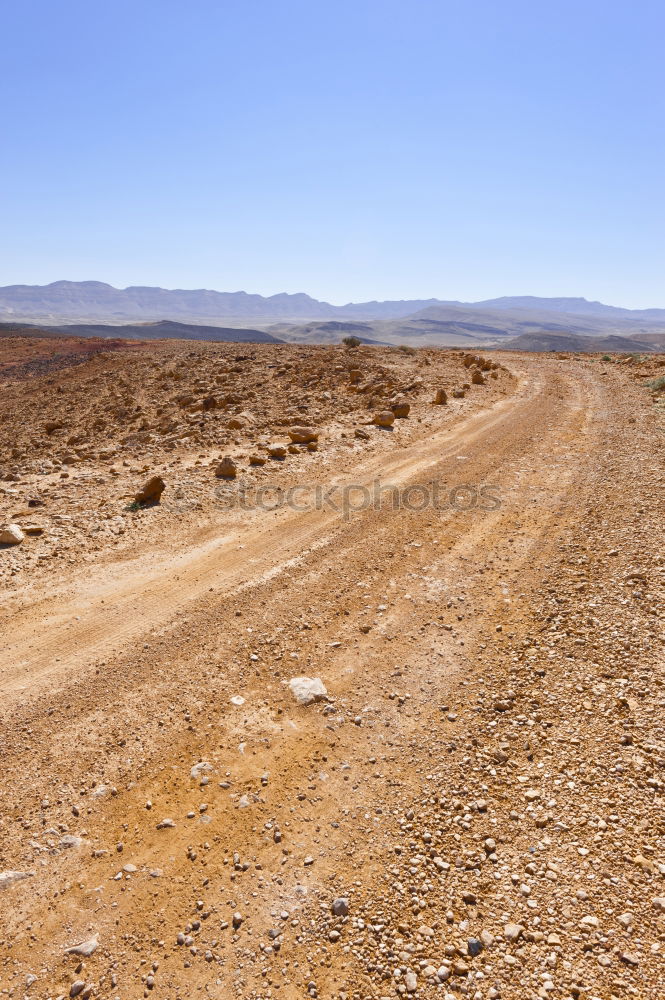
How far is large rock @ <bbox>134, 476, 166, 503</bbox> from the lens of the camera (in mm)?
9602

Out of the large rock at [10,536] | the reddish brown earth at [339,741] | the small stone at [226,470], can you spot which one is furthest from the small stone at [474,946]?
the small stone at [226,470]

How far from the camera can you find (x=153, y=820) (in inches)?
158

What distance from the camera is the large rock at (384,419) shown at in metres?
14.6

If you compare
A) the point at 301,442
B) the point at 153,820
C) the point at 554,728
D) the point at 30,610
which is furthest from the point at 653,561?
the point at 301,442

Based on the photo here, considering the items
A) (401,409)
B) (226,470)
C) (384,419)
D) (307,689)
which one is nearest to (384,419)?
(384,419)

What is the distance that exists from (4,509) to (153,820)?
290 inches

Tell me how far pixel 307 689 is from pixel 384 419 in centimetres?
1035

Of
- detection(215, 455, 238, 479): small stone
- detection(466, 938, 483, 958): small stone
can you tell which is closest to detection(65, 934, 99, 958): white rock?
detection(466, 938, 483, 958): small stone

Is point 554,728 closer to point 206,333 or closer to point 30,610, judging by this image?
point 30,610

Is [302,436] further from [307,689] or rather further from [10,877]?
[10,877]

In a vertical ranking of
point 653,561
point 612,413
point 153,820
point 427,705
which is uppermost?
point 612,413

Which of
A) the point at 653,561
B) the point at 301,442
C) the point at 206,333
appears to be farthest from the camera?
the point at 206,333

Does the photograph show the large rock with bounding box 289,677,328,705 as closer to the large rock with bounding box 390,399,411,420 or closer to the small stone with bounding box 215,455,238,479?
the small stone with bounding box 215,455,238,479

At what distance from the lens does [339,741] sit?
4.59m
